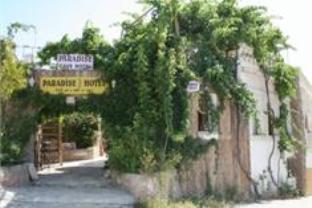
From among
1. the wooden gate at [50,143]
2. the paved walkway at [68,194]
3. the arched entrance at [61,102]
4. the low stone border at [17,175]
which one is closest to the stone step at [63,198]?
the paved walkway at [68,194]

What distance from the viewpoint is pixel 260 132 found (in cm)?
1911

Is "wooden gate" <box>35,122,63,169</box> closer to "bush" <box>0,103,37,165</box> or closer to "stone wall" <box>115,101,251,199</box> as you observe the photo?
"bush" <box>0,103,37,165</box>

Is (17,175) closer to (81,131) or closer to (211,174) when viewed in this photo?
(211,174)

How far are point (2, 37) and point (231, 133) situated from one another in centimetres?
752

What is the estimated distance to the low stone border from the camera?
1562cm

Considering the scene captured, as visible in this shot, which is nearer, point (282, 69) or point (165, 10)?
point (165, 10)

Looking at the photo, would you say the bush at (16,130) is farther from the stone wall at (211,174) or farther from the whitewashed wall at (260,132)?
the whitewashed wall at (260,132)

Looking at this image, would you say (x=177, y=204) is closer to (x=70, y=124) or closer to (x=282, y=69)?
(x=282, y=69)

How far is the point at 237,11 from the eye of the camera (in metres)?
18.4

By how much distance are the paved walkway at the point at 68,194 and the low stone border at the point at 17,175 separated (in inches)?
13.8

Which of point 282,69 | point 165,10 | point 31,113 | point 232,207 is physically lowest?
point 232,207

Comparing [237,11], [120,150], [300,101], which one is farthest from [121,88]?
[300,101]

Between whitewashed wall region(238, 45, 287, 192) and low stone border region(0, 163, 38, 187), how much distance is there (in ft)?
22.6

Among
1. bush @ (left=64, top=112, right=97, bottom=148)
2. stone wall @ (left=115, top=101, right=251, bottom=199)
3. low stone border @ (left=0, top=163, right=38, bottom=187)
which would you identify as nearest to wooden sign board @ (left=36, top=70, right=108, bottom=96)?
low stone border @ (left=0, top=163, right=38, bottom=187)
